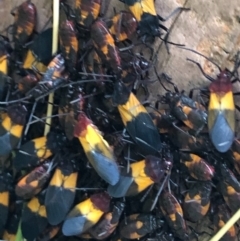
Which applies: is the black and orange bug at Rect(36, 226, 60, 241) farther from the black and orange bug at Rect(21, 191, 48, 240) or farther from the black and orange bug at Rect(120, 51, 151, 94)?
the black and orange bug at Rect(120, 51, 151, 94)

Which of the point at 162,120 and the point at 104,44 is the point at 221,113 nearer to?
the point at 162,120

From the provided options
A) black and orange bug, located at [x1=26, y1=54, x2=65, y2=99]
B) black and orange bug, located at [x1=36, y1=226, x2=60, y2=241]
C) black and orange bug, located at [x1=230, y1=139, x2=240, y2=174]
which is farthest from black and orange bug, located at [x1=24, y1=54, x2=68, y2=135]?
black and orange bug, located at [x1=230, y1=139, x2=240, y2=174]

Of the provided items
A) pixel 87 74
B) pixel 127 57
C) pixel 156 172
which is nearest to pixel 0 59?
pixel 87 74

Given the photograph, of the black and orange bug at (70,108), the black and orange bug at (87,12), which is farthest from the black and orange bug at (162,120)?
the black and orange bug at (87,12)

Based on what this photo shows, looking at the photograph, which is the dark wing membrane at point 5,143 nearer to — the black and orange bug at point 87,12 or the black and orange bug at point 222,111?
the black and orange bug at point 87,12

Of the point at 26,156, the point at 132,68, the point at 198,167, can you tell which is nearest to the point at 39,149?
the point at 26,156

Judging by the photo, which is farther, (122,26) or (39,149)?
(39,149)
